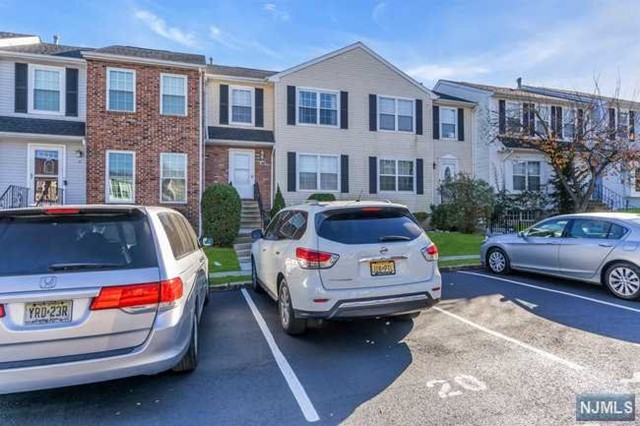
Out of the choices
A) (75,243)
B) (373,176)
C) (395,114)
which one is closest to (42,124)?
(373,176)

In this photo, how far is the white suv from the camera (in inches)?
184

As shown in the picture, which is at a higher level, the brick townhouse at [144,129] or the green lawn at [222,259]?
the brick townhouse at [144,129]

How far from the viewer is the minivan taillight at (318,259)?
4680 mm

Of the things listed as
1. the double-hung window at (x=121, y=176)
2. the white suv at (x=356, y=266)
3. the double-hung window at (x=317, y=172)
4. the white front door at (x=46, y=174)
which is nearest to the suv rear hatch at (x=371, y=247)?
the white suv at (x=356, y=266)

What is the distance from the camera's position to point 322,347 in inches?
192

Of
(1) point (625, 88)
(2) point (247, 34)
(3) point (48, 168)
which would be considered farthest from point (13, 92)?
(1) point (625, 88)

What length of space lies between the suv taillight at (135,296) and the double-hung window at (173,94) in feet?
42.6

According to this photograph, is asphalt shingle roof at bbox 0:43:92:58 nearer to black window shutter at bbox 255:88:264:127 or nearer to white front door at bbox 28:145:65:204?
white front door at bbox 28:145:65:204

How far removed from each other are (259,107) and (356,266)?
14.0 metres

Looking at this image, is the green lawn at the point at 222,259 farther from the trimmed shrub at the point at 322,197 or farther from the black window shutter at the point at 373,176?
the black window shutter at the point at 373,176

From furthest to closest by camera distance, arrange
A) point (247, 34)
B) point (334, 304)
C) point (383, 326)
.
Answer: point (247, 34), point (383, 326), point (334, 304)

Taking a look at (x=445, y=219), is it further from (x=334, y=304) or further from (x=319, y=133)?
(x=334, y=304)

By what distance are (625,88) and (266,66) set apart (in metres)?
18.1

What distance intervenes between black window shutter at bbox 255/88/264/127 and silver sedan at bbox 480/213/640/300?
11580 mm
